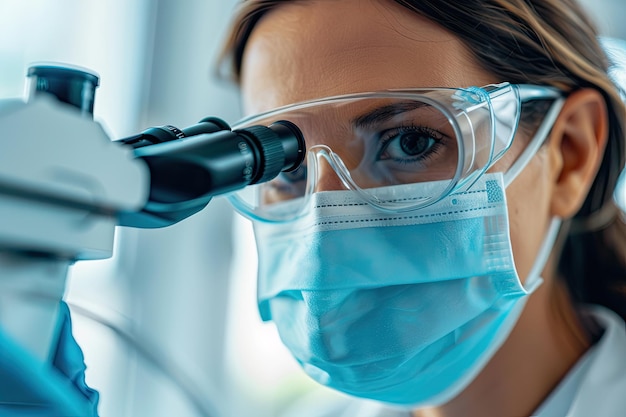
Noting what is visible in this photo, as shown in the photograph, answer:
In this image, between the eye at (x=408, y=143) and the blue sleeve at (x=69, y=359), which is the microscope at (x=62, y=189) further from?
the eye at (x=408, y=143)

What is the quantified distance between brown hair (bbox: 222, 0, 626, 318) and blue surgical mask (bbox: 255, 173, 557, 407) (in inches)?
8.9

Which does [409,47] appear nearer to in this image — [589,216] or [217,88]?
[589,216]

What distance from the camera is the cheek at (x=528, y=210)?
1.04 meters

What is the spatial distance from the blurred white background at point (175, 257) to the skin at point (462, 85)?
56cm

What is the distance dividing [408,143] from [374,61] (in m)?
0.13

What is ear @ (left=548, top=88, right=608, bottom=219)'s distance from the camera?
3.68 feet

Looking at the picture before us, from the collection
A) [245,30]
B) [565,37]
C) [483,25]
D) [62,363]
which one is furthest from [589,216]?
[62,363]

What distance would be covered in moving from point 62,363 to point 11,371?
0.22 metres

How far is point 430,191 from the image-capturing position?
954 mm

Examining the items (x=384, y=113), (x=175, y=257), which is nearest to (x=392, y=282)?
(x=384, y=113)

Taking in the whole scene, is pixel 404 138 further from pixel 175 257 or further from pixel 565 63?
pixel 175 257

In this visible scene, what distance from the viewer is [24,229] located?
1.46 ft

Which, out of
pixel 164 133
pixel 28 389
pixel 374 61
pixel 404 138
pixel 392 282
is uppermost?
pixel 374 61

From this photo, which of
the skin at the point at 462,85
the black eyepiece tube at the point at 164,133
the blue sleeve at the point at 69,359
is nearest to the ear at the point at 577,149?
the skin at the point at 462,85
